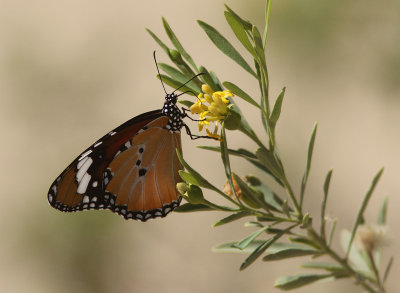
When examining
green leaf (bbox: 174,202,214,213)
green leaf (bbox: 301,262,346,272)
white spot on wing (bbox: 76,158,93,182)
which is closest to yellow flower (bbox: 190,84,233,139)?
green leaf (bbox: 174,202,214,213)

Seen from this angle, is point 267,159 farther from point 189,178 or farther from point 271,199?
point 271,199

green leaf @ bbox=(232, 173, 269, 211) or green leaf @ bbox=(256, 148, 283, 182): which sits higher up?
green leaf @ bbox=(256, 148, 283, 182)

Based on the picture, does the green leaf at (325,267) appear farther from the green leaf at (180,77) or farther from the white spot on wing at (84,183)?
the white spot on wing at (84,183)

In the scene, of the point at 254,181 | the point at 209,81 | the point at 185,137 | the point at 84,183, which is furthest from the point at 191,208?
the point at 185,137

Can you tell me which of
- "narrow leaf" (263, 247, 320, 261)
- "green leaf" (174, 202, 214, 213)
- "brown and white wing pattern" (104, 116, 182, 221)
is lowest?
"narrow leaf" (263, 247, 320, 261)

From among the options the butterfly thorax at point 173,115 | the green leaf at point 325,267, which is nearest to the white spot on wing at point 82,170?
the butterfly thorax at point 173,115

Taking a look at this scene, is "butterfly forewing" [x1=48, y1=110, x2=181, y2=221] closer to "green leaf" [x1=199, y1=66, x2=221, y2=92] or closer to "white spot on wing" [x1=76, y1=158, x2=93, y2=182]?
"white spot on wing" [x1=76, y1=158, x2=93, y2=182]

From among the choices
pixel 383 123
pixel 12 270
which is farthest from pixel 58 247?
pixel 383 123
